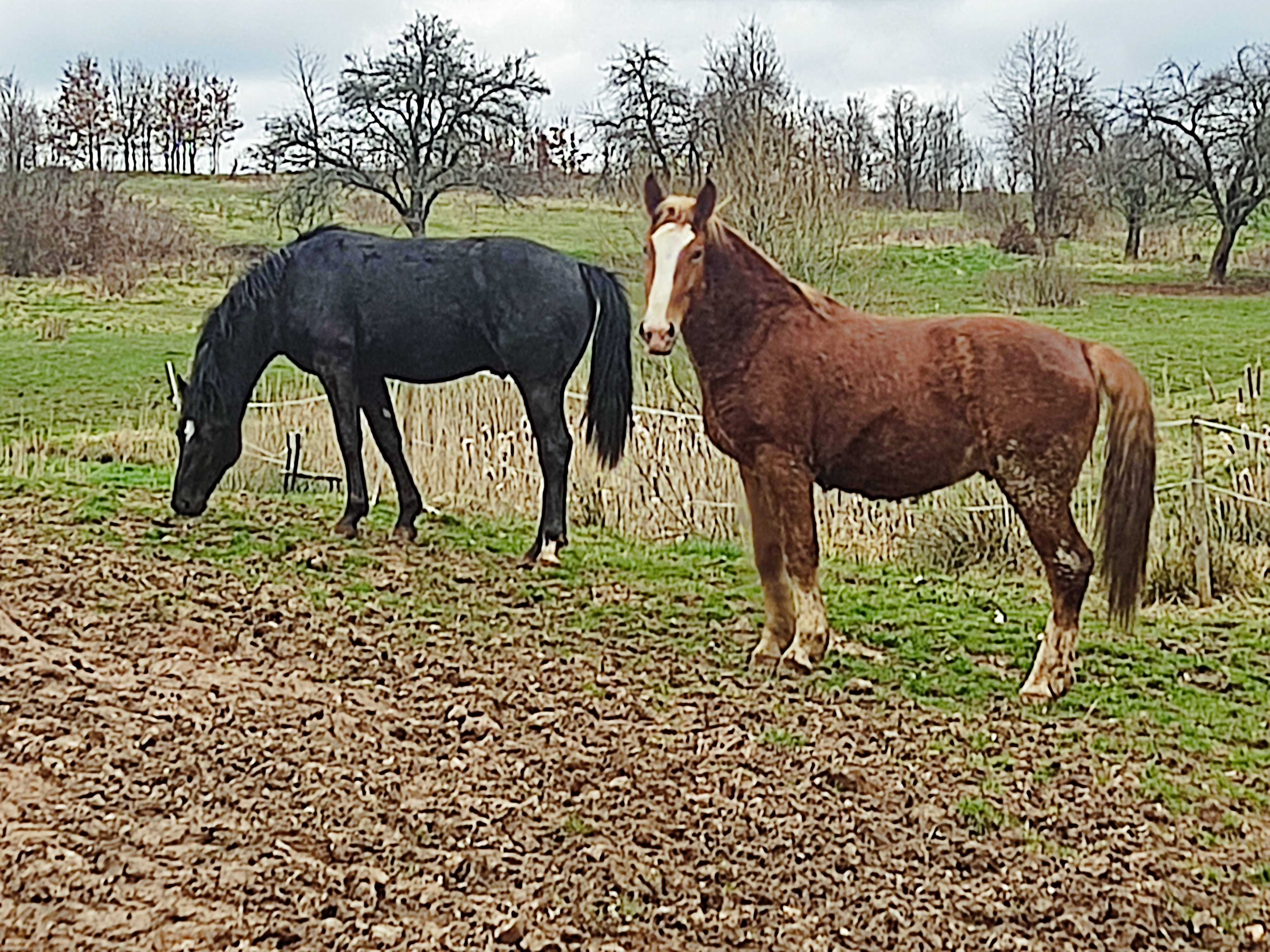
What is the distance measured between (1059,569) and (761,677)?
1236 mm

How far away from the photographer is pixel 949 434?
5449 millimetres

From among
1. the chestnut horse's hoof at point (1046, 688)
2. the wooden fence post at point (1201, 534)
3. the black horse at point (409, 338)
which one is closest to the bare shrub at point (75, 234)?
the black horse at point (409, 338)

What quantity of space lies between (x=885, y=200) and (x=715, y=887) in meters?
17.5

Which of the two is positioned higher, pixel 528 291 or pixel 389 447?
pixel 528 291

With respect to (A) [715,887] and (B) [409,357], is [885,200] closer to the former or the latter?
(B) [409,357]

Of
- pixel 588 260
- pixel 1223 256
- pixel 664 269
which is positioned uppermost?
pixel 1223 256

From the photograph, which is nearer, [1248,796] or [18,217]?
[1248,796]

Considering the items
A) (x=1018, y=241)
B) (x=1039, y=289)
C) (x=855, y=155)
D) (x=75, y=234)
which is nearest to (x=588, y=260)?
(x=855, y=155)

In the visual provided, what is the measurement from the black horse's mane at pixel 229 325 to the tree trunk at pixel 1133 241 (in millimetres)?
34387

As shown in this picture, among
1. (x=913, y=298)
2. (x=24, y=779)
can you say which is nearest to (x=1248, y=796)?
(x=24, y=779)

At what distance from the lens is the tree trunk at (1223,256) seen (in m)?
34.2

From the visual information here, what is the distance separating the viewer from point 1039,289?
2747 centimetres

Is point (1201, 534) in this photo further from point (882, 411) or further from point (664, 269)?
point (664, 269)

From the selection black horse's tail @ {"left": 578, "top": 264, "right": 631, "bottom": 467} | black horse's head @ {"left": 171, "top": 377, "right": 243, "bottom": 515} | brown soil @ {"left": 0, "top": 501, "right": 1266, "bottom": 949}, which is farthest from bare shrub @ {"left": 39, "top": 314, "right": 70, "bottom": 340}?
brown soil @ {"left": 0, "top": 501, "right": 1266, "bottom": 949}
